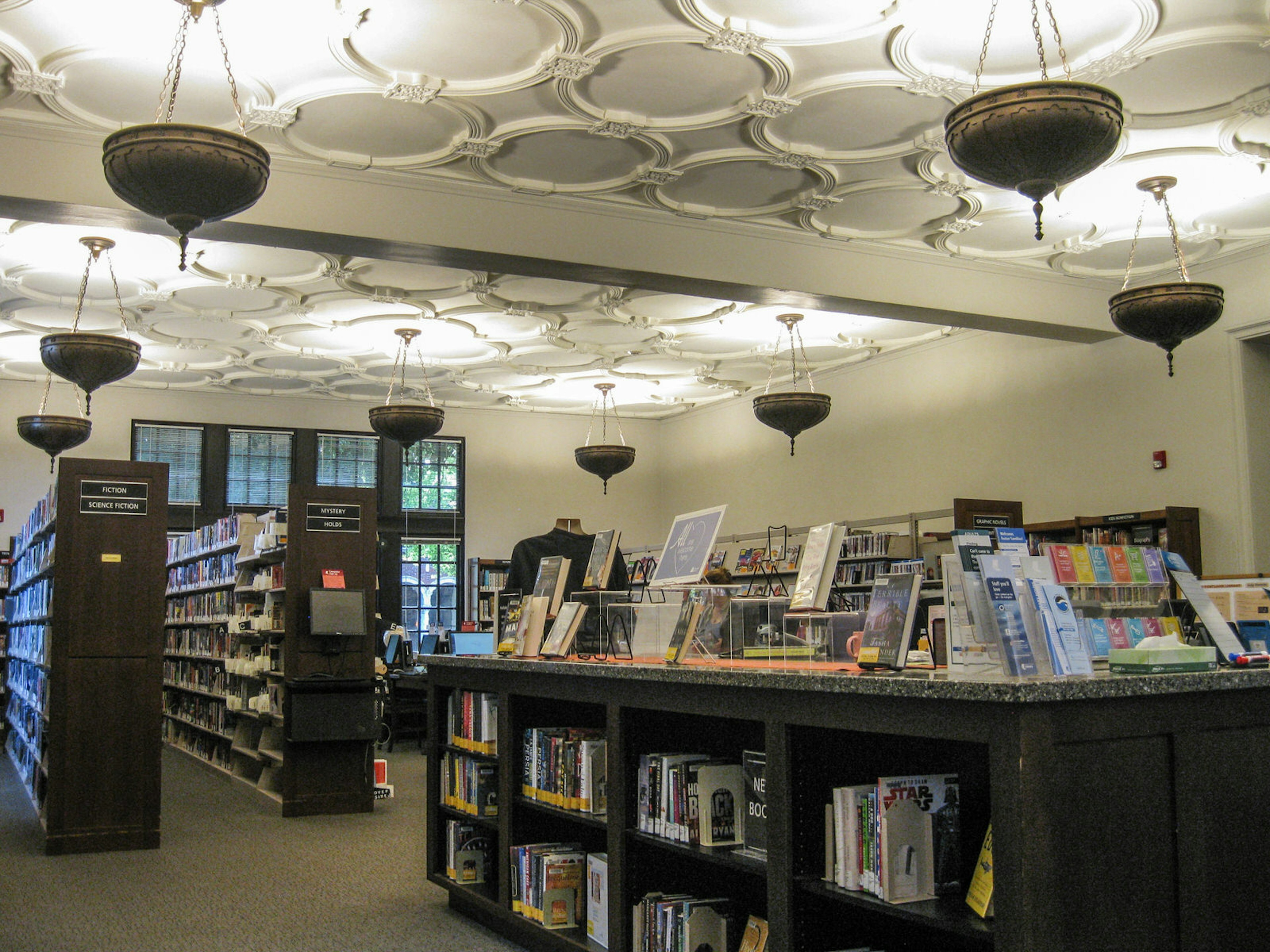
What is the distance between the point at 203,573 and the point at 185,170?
27.7ft

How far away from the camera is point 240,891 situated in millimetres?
5859

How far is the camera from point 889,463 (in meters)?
11.9

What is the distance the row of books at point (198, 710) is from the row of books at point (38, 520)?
1799mm

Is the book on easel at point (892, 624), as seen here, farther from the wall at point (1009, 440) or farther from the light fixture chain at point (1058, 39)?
the wall at point (1009, 440)

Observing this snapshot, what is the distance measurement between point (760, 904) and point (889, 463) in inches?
331

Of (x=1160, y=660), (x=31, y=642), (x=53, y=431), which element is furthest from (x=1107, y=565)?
(x=31, y=642)

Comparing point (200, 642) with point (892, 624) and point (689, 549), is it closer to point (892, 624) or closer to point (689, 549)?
point (689, 549)

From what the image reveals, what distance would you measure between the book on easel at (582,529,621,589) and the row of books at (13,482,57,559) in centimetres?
411

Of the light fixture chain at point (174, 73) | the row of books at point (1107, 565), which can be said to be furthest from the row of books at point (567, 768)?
the light fixture chain at point (174, 73)

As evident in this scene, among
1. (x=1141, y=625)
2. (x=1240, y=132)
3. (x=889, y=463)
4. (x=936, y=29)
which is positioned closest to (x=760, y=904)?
(x=1141, y=625)

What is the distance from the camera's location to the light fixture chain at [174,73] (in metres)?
4.82

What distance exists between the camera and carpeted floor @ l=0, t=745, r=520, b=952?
4.95 meters

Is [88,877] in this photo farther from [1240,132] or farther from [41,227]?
[1240,132]

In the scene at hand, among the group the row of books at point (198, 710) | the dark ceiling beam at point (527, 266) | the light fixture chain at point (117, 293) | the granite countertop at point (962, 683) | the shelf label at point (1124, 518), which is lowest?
the row of books at point (198, 710)
